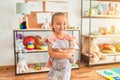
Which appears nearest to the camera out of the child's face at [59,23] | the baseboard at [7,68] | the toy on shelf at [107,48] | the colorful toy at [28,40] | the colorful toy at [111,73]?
the child's face at [59,23]

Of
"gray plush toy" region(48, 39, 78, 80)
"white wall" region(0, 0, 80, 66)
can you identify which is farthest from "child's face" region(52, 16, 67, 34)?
"white wall" region(0, 0, 80, 66)

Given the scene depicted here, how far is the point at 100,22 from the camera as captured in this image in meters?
3.49

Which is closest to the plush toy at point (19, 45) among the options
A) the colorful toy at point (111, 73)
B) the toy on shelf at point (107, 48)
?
the colorful toy at point (111, 73)

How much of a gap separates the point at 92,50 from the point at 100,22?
0.67 metres

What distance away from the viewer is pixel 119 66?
3238mm

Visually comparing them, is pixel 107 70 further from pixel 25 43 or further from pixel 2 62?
pixel 2 62

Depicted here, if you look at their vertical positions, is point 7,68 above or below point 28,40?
below

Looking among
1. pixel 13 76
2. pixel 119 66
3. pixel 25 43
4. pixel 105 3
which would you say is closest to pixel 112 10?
pixel 105 3

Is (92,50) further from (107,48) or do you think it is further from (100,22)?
(100,22)

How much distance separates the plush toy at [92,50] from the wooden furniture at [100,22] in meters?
0.04

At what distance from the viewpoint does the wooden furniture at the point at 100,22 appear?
3206mm

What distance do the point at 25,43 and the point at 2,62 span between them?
59 cm

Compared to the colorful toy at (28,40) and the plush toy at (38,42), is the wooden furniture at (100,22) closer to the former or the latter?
the plush toy at (38,42)

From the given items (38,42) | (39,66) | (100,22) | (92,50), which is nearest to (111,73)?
(92,50)
